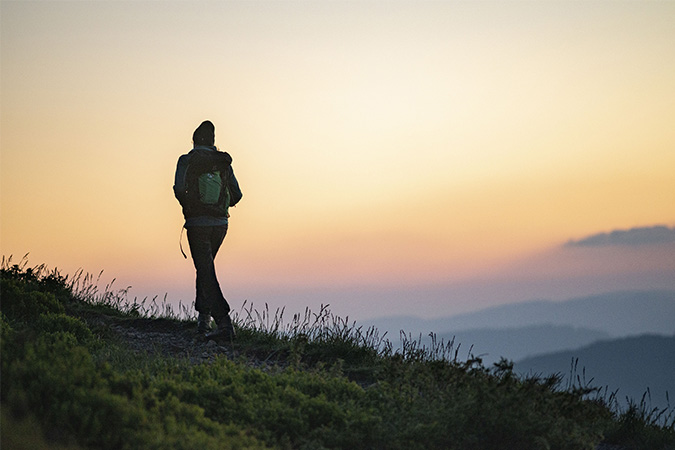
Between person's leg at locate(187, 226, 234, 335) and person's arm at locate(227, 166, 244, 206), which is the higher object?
person's arm at locate(227, 166, 244, 206)

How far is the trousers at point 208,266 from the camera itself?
1168 centimetres

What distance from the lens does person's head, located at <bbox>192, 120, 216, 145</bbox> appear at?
11.8 m

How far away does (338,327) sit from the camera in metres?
11.6

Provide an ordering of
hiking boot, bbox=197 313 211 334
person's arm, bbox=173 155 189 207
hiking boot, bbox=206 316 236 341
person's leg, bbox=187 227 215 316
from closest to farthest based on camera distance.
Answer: person's arm, bbox=173 155 189 207 → person's leg, bbox=187 227 215 316 → hiking boot, bbox=206 316 236 341 → hiking boot, bbox=197 313 211 334

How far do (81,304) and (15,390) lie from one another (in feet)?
29.5

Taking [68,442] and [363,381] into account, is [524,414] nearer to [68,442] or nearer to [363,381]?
[363,381]

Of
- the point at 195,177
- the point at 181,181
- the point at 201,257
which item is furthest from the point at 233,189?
the point at 201,257

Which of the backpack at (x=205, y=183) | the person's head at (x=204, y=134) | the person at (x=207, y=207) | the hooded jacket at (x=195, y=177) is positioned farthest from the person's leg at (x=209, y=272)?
the person's head at (x=204, y=134)

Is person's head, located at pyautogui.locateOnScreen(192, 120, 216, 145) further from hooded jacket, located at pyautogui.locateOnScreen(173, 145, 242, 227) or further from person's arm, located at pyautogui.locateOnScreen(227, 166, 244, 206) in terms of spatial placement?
person's arm, located at pyautogui.locateOnScreen(227, 166, 244, 206)

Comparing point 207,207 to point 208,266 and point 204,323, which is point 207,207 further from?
point 204,323

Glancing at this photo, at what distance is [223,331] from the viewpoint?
11.8 meters

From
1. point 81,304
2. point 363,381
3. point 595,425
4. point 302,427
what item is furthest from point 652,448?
point 81,304

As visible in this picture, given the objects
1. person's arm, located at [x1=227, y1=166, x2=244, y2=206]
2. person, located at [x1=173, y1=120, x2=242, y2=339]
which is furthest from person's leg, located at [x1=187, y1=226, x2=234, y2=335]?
person's arm, located at [x1=227, y1=166, x2=244, y2=206]

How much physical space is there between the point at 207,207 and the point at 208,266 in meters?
0.99
